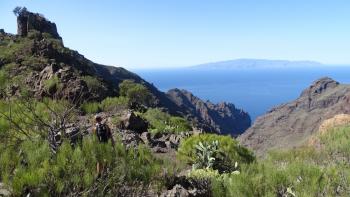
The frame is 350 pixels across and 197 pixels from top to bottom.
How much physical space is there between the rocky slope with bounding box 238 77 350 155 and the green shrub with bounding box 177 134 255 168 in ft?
384

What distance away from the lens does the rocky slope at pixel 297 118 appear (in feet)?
467

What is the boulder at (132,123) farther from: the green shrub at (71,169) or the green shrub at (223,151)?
the green shrub at (71,169)

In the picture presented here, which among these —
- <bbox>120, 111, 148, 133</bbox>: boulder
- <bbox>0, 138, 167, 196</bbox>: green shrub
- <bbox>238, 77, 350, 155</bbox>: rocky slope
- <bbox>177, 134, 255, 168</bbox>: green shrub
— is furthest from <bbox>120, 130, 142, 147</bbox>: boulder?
<bbox>238, 77, 350, 155</bbox>: rocky slope

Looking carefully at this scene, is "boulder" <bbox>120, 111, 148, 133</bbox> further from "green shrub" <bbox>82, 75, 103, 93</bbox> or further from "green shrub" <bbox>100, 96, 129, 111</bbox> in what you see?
"green shrub" <bbox>82, 75, 103, 93</bbox>

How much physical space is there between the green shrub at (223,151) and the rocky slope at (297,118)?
117125mm

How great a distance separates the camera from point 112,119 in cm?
1370

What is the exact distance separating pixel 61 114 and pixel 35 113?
0.39m

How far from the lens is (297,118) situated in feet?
542

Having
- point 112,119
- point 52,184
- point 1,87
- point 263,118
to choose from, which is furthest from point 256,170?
point 263,118

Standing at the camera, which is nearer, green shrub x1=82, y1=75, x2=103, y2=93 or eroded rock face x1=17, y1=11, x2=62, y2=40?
green shrub x1=82, y1=75, x2=103, y2=93

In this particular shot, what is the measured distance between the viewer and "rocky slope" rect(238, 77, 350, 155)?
467ft

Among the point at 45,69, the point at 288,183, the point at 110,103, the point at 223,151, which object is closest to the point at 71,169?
the point at 288,183

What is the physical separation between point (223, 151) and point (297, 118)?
159245 mm

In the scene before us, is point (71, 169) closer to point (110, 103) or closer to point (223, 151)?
point (110, 103)
